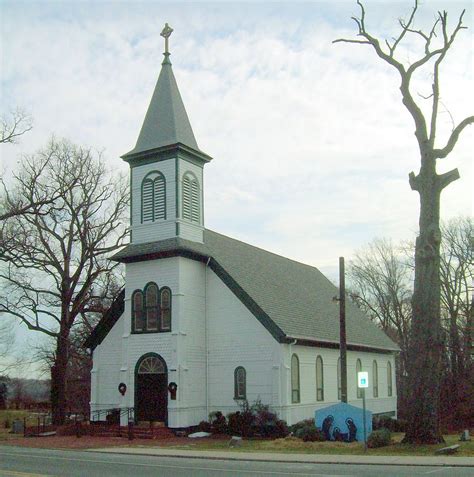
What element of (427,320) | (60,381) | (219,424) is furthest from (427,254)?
(60,381)

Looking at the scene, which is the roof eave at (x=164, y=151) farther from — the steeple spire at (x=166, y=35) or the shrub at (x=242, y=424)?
the shrub at (x=242, y=424)

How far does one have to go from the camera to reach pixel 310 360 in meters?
35.7

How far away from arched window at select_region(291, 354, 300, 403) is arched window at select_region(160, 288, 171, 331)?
615 centimetres

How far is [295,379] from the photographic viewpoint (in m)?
33.9

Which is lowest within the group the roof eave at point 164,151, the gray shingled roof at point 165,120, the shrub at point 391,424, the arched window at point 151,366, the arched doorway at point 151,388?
the shrub at point 391,424

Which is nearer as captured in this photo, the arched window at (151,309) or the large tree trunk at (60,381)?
the arched window at (151,309)

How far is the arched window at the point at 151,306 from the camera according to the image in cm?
3397

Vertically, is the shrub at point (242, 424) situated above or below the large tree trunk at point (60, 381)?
below

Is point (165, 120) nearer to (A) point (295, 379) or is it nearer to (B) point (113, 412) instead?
(A) point (295, 379)

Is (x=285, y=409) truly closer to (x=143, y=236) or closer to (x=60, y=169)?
(x=143, y=236)

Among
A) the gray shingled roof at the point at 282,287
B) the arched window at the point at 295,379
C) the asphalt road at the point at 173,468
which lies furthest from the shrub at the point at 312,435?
the asphalt road at the point at 173,468

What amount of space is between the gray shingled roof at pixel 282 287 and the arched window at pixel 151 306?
1534 mm

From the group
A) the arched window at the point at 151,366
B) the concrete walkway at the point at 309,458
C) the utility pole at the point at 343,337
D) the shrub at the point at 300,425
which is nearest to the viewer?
the concrete walkway at the point at 309,458

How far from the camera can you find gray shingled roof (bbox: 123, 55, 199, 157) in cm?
3497
